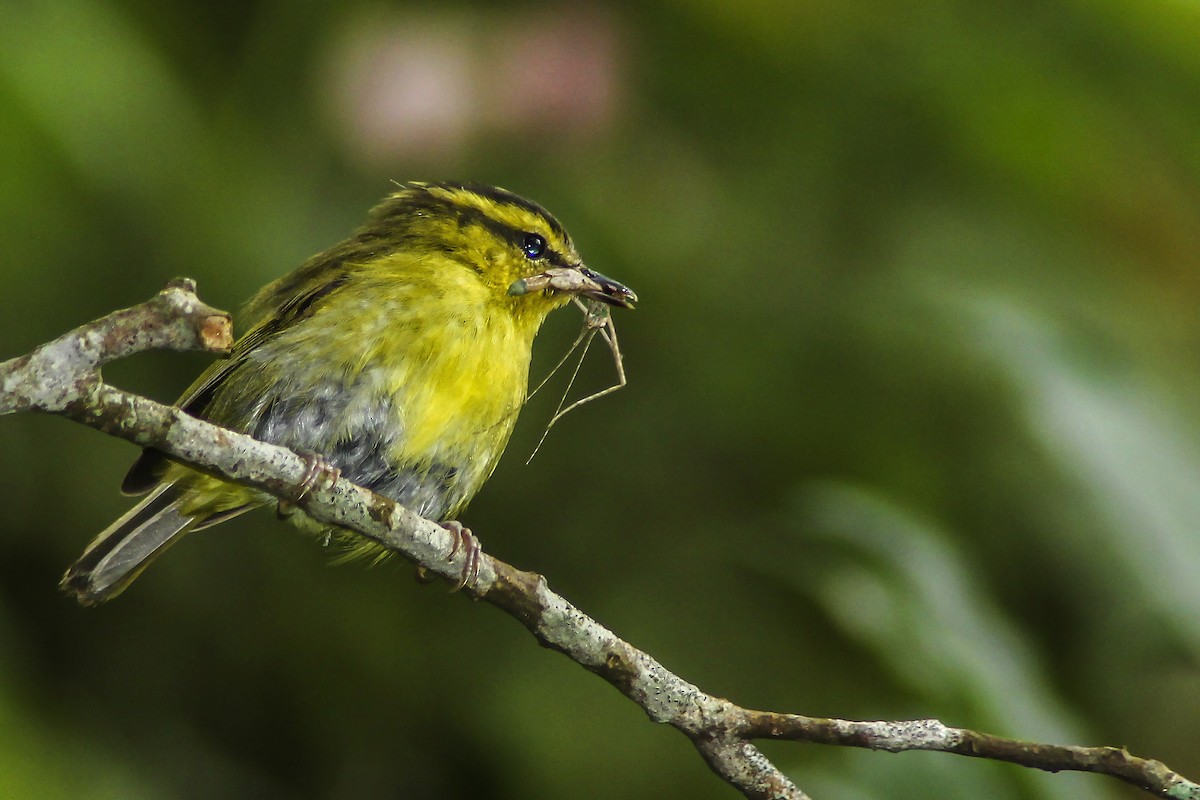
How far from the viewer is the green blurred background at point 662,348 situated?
4039 millimetres

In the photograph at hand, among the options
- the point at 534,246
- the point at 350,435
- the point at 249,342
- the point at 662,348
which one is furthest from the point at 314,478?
the point at 662,348

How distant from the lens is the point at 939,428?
5.02 meters

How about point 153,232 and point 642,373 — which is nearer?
point 153,232

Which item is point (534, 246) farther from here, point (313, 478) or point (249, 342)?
point (313, 478)

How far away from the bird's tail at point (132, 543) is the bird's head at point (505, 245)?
2.82 feet

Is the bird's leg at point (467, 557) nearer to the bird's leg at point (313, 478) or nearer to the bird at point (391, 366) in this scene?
the bird at point (391, 366)

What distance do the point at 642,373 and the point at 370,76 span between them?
1.45 meters

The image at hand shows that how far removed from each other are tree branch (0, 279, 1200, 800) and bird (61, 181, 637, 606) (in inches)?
18.8

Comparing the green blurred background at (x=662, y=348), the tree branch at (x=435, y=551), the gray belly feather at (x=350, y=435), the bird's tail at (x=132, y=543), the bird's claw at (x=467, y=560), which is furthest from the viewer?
the green blurred background at (x=662, y=348)

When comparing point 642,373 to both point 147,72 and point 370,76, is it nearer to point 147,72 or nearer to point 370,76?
point 370,76

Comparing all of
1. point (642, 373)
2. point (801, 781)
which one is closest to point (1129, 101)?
point (642, 373)

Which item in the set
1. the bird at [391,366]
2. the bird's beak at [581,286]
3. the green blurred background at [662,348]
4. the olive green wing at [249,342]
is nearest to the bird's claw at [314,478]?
the bird at [391,366]

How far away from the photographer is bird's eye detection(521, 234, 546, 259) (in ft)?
11.4

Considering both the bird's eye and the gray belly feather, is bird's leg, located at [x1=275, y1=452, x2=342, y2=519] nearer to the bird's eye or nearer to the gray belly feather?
the gray belly feather
